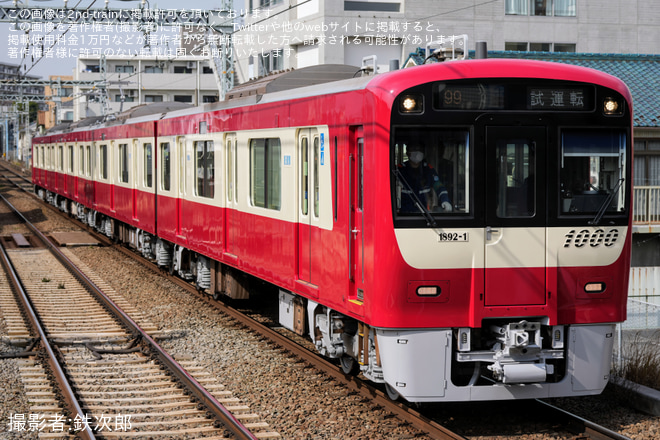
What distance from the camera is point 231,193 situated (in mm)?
10984

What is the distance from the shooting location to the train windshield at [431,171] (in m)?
6.54

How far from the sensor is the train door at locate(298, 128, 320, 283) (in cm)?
807

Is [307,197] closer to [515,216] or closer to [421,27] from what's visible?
[515,216]

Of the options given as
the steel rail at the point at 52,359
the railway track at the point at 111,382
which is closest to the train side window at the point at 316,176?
the railway track at the point at 111,382

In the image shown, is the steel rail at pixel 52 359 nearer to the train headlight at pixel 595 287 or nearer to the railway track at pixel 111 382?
the railway track at pixel 111 382

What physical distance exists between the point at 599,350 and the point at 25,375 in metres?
5.32

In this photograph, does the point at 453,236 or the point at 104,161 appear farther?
the point at 104,161

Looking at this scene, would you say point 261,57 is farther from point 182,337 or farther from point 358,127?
point 358,127

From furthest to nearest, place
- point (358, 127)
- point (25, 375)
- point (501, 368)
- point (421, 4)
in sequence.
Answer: point (421, 4)
point (25, 375)
point (358, 127)
point (501, 368)

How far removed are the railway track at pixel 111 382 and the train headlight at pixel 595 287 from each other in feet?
→ 8.57

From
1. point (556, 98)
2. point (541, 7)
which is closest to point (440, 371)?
point (556, 98)

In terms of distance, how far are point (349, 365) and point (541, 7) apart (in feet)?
86.4

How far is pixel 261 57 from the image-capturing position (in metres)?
32.2

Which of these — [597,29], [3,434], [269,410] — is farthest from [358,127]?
[597,29]
